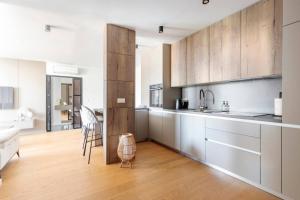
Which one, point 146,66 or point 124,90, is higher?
point 146,66

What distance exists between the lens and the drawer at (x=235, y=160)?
212 cm

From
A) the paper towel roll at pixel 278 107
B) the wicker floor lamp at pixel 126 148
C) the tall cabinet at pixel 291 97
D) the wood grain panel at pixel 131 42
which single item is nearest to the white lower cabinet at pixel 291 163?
the tall cabinet at pixel 291 97

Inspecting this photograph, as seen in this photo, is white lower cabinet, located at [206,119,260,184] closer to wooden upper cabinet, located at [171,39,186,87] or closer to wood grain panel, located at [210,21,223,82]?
wood grain panel, located at [210,21,223,82]

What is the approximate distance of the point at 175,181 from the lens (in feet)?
7.59

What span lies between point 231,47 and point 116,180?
8.47 ft

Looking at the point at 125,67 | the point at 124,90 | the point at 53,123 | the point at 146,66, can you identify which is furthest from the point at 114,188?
the point at 53,123

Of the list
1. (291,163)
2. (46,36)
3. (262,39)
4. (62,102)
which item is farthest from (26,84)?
(291,163)

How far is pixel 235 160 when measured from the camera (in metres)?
2.35

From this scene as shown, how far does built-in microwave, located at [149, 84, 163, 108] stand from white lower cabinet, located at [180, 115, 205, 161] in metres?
0.92

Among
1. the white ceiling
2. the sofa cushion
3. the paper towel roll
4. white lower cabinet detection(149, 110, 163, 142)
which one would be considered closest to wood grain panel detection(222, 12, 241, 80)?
the white ceiling

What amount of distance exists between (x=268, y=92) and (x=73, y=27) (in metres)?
3.46

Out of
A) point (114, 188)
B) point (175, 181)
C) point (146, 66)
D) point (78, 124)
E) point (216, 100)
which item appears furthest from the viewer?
point (78, 124)

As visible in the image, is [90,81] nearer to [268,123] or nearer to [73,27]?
[73,27]

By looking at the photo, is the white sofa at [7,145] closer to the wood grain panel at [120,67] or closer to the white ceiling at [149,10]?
the wood grain panel at [120,67]
